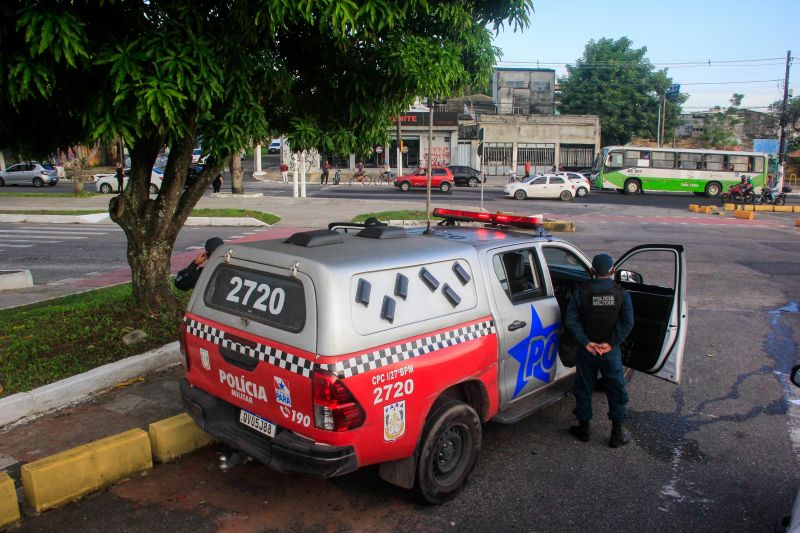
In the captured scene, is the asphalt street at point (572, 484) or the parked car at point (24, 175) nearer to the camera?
the asphalt street at point (572, 484)

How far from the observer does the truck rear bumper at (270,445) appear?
3717 millimetres

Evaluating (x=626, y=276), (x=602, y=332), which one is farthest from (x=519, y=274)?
(x=626, y=276)

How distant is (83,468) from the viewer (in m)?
4.36

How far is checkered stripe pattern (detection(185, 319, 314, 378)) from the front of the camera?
3.75 m

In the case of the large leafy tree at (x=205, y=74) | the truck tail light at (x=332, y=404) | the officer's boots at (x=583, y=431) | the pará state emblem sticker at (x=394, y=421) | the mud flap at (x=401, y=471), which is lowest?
the officer's boots at (x=583, y=431)

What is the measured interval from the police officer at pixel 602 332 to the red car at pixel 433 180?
3281 centimetres

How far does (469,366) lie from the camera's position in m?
4.44

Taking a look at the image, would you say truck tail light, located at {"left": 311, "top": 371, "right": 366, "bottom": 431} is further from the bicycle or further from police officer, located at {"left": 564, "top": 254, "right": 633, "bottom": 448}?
the bicycle

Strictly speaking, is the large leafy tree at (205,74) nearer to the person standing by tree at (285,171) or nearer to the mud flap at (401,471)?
the mud flap at (401,471)

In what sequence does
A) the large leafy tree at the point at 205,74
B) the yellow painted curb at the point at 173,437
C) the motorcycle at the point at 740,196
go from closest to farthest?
1. the yellow painted curb at the point at 173,437
2. the large leafy tree at the point at 205,74
3. the motorcycle at the point at 740,196

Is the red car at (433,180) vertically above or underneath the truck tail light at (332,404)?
above

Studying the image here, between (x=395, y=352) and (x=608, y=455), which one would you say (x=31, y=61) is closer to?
(x=395, y=352)

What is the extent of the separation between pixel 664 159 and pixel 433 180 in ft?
44.9

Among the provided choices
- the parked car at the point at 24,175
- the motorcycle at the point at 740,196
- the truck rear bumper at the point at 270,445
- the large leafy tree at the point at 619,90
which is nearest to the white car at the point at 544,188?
the motorcycle at the point at 740,196
